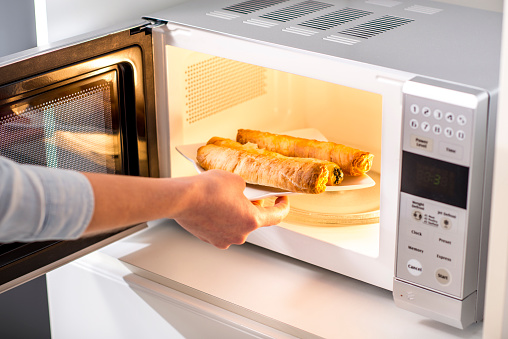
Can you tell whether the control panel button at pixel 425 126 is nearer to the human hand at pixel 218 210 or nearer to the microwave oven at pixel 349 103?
the microwave oven at pixel 349 103

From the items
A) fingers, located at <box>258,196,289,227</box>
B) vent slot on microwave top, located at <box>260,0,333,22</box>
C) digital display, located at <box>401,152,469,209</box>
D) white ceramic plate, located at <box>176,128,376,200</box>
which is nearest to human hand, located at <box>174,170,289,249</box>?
fingers, located at <box>258,196,289,227</box>

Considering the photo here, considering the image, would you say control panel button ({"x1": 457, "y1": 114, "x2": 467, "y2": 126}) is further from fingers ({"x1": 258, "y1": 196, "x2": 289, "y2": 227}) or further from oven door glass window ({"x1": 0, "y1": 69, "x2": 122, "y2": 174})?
oven door glass window ({"x1": 0, "y1": 69, "x2": 122, "y2": 174})

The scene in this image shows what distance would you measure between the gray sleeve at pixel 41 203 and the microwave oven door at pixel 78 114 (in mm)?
254

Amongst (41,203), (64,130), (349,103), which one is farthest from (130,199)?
(349,103)

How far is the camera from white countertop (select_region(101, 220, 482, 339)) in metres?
0.98

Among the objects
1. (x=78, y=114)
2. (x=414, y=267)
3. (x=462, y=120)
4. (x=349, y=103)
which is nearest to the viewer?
(x=462, y=120)

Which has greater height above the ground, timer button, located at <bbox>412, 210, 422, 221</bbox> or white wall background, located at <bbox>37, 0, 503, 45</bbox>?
white wall background, located at <bbox>37, 0, 503, 45</bbox>

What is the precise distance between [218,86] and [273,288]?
0.38 m

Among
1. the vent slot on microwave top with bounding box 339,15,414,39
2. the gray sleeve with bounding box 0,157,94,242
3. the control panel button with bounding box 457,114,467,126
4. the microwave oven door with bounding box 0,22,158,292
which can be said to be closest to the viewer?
the gray sleeve with bounding box 0,157,94,242

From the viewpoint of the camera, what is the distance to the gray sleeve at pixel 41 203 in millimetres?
671

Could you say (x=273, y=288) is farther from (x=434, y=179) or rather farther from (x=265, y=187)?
(x=434, y=179)

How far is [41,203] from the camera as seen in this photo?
0.69 m

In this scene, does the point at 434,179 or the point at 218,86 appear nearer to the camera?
the point at 434,179

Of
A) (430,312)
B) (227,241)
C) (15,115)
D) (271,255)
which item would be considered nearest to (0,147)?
(15,115)
